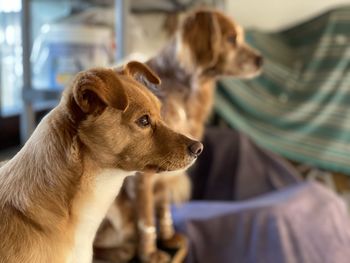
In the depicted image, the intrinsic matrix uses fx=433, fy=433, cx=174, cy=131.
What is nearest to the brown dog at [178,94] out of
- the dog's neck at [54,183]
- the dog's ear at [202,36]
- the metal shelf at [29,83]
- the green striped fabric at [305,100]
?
the dog's ear at [202,36]

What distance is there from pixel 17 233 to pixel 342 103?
164 centimetres

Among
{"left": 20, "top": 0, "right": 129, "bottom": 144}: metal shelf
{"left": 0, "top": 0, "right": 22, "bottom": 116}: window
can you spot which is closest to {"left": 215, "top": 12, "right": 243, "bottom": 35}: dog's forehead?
{"left": 20, "top": 0, "right": 129, "bottom": 144}: metal shelf

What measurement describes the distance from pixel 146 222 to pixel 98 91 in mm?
575

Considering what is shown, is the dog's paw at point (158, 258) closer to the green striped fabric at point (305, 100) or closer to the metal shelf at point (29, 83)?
the metal shelf at point (29, 83)

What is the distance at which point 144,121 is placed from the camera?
635 mm

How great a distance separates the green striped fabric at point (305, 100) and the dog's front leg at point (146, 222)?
885 millimetres

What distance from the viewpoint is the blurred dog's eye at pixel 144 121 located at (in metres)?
0.63

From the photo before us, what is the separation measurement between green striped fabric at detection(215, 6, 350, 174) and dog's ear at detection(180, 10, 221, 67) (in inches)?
28.3

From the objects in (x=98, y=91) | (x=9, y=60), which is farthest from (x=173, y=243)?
(x=9, y=60)

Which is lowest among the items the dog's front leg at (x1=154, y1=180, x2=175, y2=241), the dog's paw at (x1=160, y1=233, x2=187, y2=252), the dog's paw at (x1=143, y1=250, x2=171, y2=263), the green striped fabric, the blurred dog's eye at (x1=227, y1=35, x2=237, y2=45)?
the dog's paw at (x1=160, y1=233, x2=187, y2=252)

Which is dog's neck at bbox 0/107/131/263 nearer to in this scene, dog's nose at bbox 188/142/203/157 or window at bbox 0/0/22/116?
dog's nose at bbox 188/142/203/157

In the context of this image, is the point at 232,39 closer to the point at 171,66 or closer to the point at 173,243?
the point at 171,66

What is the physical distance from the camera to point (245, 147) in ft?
5.75

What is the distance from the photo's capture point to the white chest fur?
0.63m
